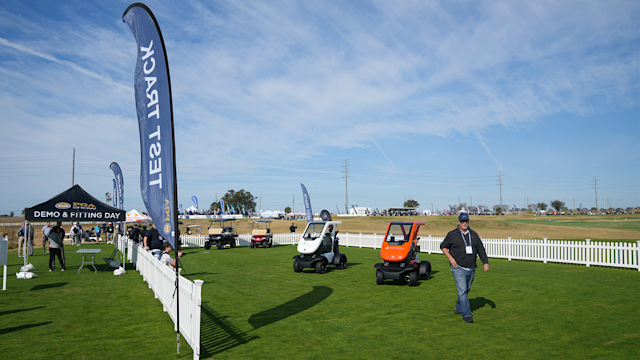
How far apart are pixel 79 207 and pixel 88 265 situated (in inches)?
176

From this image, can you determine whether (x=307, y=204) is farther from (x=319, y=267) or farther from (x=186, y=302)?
(x=186, y=302)

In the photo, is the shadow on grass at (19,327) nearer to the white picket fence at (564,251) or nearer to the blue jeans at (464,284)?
the blue jeans at (464,284)

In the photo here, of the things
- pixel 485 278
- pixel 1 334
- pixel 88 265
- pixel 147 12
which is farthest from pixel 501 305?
pixel 88 265

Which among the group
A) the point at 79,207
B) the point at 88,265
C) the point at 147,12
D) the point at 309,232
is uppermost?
the point at 147,12

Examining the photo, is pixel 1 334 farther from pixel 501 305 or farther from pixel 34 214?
pixel 501 305

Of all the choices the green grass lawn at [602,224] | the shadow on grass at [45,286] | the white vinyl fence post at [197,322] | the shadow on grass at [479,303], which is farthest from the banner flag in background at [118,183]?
the green grass lawn at [602,224]

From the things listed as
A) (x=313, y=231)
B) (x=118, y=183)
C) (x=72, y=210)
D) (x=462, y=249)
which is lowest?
(x=313, y=231)

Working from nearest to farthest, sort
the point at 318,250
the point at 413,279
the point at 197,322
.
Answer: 1. the point at 197,322
2. the point at 413,279
3. the point at 318,250

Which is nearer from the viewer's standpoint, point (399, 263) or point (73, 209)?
point (399, 263)

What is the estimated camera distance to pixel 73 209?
12.4 m

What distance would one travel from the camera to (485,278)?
11.5m

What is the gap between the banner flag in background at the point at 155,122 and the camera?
531cm

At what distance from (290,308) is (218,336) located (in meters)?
2.23

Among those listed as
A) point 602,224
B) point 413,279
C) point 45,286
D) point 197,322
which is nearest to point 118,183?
point 45,286
